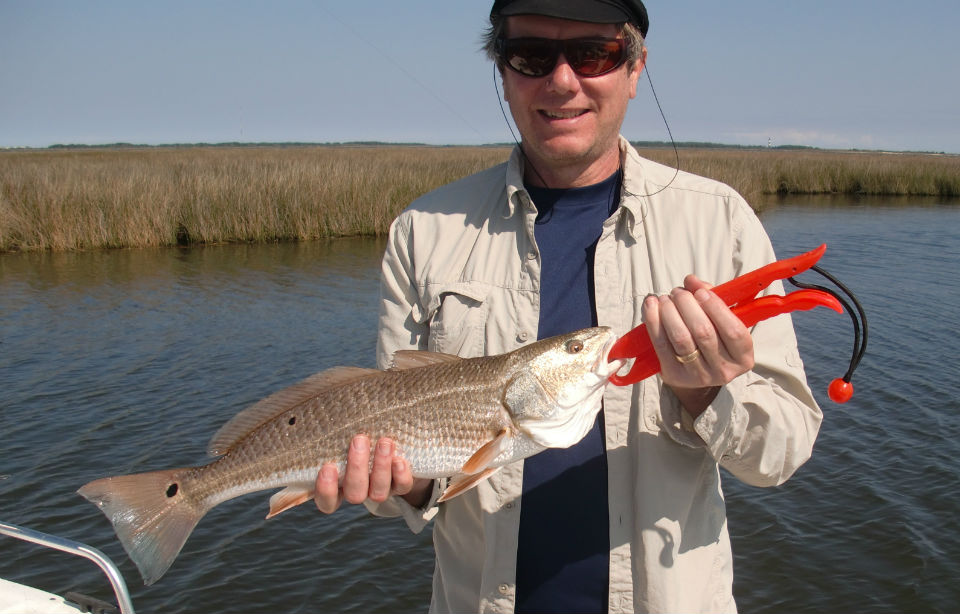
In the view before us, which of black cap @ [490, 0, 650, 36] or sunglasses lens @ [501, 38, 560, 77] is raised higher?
black cap @ [490, 0, 650, 36]

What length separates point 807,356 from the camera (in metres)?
11.8

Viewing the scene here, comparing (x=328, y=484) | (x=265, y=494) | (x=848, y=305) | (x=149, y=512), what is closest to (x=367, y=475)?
(x=328, y=484)

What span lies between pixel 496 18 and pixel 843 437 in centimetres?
808

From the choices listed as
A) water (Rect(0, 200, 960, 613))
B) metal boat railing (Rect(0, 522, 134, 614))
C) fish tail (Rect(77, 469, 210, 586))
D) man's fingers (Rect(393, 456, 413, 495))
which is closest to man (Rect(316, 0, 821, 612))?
man's fingers (Rect(393, 456, 413, 495))

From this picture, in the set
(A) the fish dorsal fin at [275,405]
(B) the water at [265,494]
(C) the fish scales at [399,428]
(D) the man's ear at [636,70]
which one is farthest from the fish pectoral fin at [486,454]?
(B) the water at [265,494]

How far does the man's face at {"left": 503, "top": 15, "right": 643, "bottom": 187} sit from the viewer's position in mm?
2760

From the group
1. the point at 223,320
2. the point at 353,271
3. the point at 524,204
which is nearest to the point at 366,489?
the point at 524,204

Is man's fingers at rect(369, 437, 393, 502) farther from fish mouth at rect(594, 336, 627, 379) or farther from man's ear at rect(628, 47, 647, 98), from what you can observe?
man's ear at rect(628, 47, 647, 98)

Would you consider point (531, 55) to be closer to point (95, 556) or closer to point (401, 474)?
point (401, 474)

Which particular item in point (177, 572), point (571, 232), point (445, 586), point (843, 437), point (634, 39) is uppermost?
point (634, 39)

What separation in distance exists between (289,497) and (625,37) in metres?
2.17

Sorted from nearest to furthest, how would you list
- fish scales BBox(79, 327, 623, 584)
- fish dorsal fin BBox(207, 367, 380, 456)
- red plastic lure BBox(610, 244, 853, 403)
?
red plastic lure BBox(610, 244, 853, 403) < fish scales BBox(79, 327, 623, 584) < fish dorsal fin BBox(207, 367, 380, 456)

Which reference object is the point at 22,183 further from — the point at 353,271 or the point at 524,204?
the point at 524,204

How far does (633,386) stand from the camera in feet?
9.07
